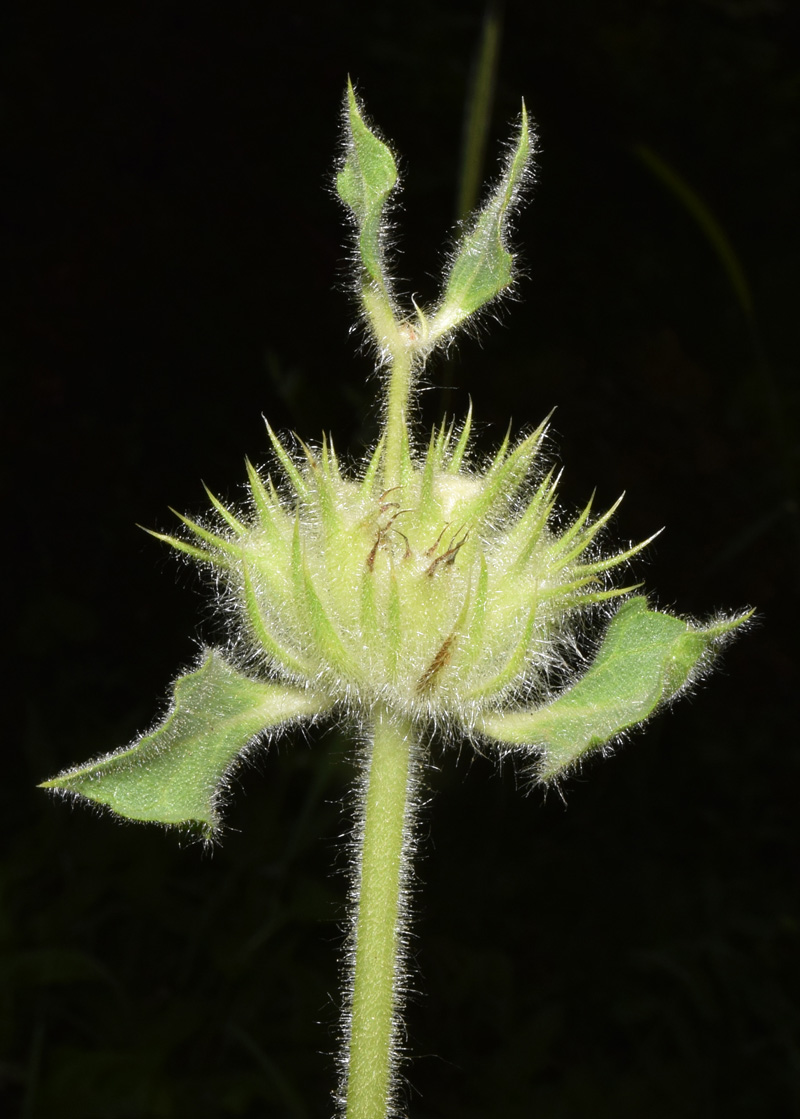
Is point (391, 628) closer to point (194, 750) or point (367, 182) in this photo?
point (194, 750)

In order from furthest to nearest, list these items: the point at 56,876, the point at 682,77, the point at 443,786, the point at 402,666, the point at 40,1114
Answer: the point at 682,77, the point at 443,786, the point at 56,876, the point at 40,1114, the point at 402,666

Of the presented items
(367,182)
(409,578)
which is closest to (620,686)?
(409,578)

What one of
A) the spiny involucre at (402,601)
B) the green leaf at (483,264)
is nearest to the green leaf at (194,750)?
the spiny involucre at (402,601)

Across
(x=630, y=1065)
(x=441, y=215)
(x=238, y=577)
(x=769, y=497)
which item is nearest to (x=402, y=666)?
(x=238, y=577)

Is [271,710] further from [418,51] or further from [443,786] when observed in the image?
[418,51]

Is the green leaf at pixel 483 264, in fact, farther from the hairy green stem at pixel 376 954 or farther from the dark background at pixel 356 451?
the dark background at pixel 356 451

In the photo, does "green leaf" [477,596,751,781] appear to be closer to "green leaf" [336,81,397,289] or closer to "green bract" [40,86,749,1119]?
"green bract" [40,86,749,1119]

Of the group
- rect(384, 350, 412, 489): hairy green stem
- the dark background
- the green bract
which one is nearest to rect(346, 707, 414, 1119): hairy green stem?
the green bract
